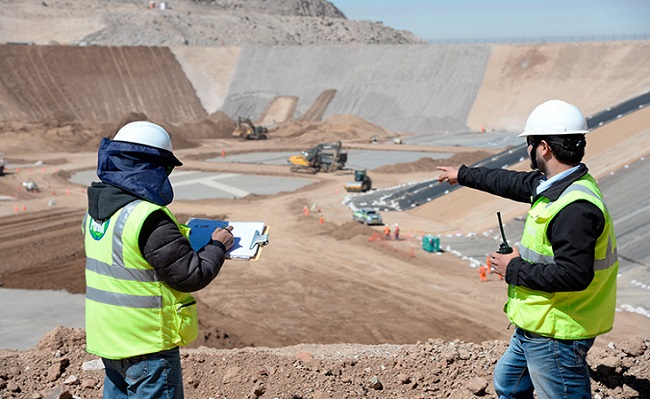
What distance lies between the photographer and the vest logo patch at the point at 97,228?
331cm

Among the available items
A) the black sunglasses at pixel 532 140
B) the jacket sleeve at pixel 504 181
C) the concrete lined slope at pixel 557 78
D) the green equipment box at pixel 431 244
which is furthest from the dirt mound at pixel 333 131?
the black sunglasses at pixel 532 140

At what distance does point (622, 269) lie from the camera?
45.6 ft

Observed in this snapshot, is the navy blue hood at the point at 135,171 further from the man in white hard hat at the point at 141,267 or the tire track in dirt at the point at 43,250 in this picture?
the tire track in dirt at the point at 43,250

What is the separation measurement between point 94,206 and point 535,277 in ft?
6.86

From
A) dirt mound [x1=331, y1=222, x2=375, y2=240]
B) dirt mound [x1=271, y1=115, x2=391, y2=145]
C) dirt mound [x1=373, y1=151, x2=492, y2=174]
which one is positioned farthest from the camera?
dirt mound [x1=271, y1=115, x2=391, y2=145]

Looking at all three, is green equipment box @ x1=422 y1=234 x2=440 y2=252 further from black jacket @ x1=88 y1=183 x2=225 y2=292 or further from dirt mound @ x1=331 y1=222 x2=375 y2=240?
black jacket @ x1=88 y1=183 x2=225 y2=292

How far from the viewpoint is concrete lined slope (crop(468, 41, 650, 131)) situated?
41438mm

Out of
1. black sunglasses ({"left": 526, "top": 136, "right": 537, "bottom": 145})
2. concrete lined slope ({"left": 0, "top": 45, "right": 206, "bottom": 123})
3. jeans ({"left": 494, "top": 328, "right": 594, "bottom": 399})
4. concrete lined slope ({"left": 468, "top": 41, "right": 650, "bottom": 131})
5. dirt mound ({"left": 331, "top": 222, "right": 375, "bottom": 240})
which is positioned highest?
black sunglasses ({"left": 526, "top": 136, "right": 537, "bottom": 145})

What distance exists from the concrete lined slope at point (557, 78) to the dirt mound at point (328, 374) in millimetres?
37638

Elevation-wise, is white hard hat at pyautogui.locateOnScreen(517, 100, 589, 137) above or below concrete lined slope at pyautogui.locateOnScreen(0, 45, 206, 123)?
above

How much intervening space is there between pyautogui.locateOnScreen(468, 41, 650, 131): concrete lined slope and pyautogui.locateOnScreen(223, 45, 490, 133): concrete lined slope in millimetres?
1357

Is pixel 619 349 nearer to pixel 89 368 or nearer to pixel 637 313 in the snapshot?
pixel 89 368

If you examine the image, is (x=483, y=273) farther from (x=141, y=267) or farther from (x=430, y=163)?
(x=430, y=163)

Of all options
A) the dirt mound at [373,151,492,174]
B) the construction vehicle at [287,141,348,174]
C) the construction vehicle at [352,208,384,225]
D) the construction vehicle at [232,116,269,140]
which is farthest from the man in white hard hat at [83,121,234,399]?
the construction vehicle at [232,116,269,140]
